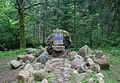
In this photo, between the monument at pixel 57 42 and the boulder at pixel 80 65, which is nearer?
the boulder at pixel 80 65

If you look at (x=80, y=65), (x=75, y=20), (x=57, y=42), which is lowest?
(x=80, y=65)

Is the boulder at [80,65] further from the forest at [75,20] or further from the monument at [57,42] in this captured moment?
the forest at [75,20]

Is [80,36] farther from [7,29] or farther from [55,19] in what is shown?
[7,29]

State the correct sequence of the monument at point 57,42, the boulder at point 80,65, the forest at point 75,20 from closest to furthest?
the boulder at point 80,65 < the monument at point 57,42 < the forest at point 75,20

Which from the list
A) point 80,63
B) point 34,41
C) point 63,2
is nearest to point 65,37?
point 80,63

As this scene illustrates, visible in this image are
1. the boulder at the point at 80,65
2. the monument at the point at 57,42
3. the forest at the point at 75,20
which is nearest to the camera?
the boulder at the point at 80,65

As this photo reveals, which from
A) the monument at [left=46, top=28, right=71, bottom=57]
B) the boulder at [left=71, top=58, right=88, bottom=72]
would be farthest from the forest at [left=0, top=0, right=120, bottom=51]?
the boulder at [left=71, top=58, right=88, bottom=72]

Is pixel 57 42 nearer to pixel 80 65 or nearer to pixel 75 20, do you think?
pixel 80 65

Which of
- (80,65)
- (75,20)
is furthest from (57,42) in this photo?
(75,20)

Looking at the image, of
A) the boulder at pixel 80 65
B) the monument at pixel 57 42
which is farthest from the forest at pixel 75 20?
the boulder at pixel 80 65

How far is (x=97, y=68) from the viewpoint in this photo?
516cm

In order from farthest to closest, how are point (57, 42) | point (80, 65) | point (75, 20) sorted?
point (75, 20), point (57, 42), point (80, 65)

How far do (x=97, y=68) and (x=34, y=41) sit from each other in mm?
12041

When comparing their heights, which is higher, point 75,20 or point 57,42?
point 75,20
